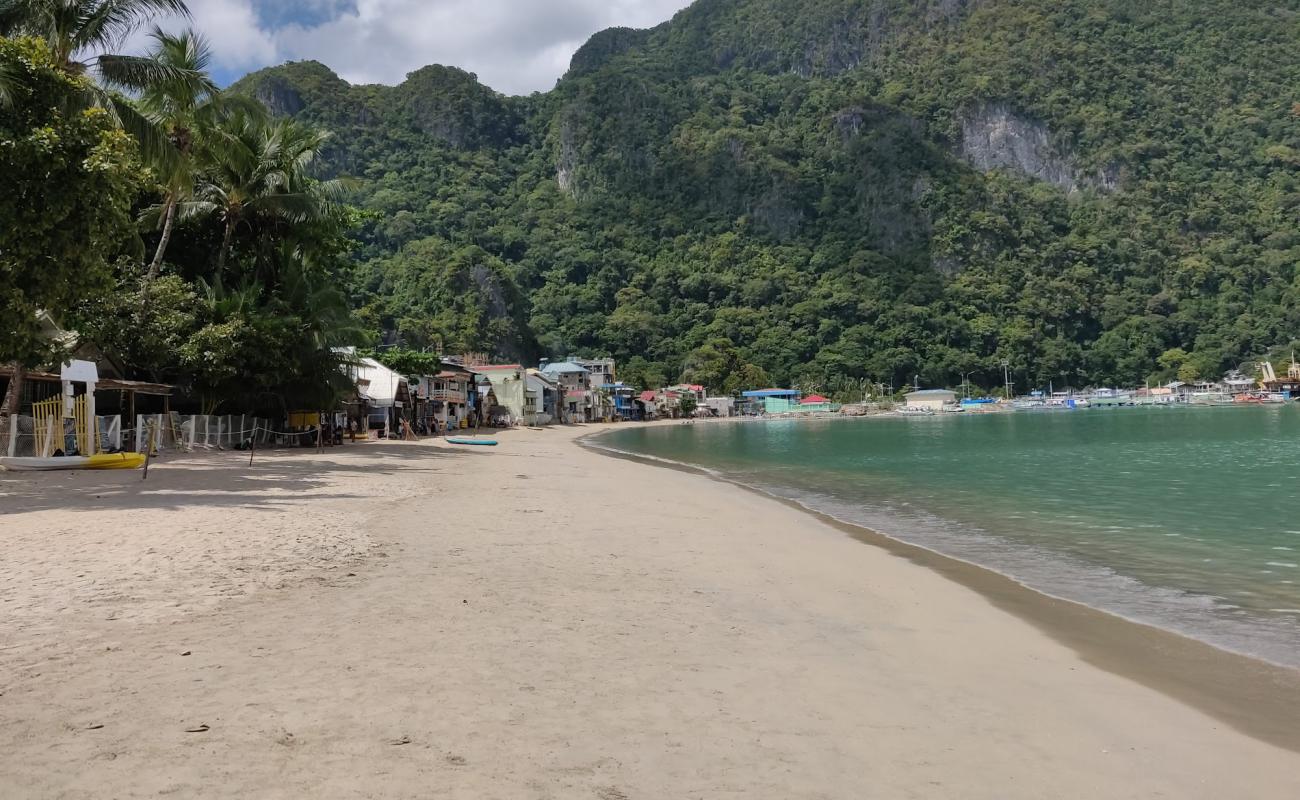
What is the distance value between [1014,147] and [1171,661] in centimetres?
19170

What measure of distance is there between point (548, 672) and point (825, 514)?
11.8m

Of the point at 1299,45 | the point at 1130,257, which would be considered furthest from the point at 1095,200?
the point at 1299,45

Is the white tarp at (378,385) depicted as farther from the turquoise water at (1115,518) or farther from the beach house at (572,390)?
the beach house at (572,390)

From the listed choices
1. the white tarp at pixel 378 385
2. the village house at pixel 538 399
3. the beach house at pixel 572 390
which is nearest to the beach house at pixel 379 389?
the white tarp at pixel 378 385

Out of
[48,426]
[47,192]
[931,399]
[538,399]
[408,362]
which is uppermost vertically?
[47,192]

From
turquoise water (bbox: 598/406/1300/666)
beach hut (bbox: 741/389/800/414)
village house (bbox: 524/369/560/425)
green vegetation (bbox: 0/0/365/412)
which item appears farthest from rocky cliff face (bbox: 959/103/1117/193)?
green vegetation (bbox: 0/0/365/412)

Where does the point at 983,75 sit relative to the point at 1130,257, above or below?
above

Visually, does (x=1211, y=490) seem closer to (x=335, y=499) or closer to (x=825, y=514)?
(x=825, y=514)

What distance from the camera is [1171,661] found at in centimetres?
626

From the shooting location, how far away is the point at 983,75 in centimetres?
18012

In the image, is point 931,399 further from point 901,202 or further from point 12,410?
point 12,410

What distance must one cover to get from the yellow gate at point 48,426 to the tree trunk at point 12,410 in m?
0.37

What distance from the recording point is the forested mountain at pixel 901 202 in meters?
138

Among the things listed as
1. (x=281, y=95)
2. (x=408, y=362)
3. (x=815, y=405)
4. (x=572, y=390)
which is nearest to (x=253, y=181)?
(x=408, y=362)
